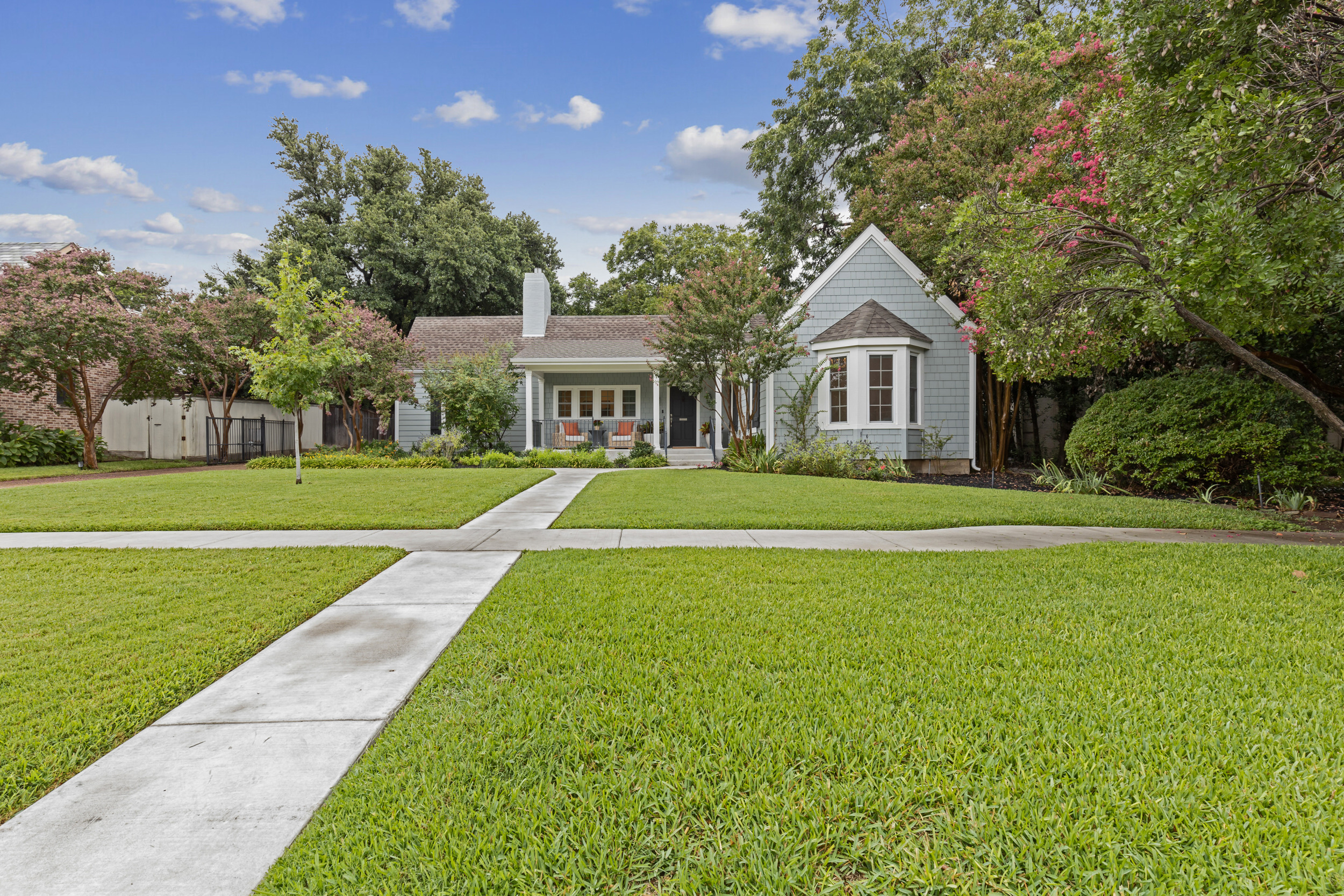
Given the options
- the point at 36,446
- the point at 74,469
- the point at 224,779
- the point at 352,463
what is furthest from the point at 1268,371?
the point at 36,446

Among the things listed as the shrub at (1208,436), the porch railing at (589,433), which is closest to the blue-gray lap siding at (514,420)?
the porch railing at (589,433)

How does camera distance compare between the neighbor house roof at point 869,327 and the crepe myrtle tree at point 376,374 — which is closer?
the neighbor house roof at point 869,327

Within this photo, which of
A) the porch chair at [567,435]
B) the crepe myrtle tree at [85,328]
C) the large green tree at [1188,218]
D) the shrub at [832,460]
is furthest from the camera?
the porch chair at [567,435]

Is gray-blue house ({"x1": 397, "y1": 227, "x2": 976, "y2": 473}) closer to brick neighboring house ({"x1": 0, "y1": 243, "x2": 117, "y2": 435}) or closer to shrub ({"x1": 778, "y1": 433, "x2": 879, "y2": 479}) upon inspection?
shrub ({"x1": 778, "y1": 433, "x2": 879, "y2": 479})

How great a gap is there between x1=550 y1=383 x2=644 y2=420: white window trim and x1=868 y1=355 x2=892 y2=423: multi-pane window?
8554 millimetres

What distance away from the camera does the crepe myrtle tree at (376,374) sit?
16.3 meters

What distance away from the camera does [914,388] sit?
1392 cm

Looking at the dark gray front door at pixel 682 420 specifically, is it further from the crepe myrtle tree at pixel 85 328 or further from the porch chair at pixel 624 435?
the crepe myrtle tree at pixel 85 328

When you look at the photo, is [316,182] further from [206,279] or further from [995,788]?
Answer: [995,788]

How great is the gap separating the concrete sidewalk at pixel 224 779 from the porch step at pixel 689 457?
13.2 metres

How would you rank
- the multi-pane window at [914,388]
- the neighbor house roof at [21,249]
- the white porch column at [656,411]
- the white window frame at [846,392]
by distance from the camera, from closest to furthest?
the white window frame at [846,392] → the multi-pane window at [914,388] → the white porch column at [656,411] → the neighbor house roof at [21,249]

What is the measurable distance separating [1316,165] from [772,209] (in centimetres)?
1720

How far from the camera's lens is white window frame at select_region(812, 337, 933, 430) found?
1339cm

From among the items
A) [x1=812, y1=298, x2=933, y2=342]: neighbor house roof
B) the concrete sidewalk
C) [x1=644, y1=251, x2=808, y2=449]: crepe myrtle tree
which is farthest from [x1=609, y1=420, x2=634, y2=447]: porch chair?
the concrete sidewalk
